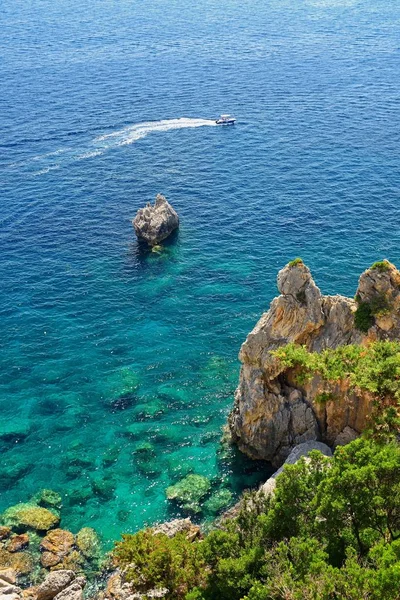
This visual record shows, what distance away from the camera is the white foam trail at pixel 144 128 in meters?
132

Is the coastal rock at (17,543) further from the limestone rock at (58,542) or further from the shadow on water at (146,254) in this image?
the shadow on water at (146,254)

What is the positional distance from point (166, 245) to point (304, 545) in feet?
218

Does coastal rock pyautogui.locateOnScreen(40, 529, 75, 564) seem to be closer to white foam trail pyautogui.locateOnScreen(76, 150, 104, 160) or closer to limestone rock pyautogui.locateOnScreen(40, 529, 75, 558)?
limestone rock pyautogui.locateOnScreen(40, 529, 75, 558)

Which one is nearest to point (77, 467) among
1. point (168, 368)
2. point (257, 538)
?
point (168, 368)

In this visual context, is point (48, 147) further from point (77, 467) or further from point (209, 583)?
point (209, 583)

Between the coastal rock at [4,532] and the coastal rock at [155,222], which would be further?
the coastal rock at [155,222]

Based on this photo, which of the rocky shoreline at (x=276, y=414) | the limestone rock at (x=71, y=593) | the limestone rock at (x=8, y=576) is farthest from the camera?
the rocky shoreline at (x=276, y=414)

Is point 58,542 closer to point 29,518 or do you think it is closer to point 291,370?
point 29,518

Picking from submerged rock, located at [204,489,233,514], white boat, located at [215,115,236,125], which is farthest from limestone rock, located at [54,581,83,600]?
white boat, located at [215,115,236,125]

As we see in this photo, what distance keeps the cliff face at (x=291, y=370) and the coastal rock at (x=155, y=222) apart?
39.1 metres

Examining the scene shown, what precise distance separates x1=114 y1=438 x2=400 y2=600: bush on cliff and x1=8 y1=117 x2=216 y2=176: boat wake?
92104mm

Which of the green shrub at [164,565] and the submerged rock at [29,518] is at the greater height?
the green shrub at [164,565]

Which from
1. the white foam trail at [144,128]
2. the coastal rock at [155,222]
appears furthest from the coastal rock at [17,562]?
the white foam trail at [144,128]

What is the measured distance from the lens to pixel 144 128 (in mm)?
136875
